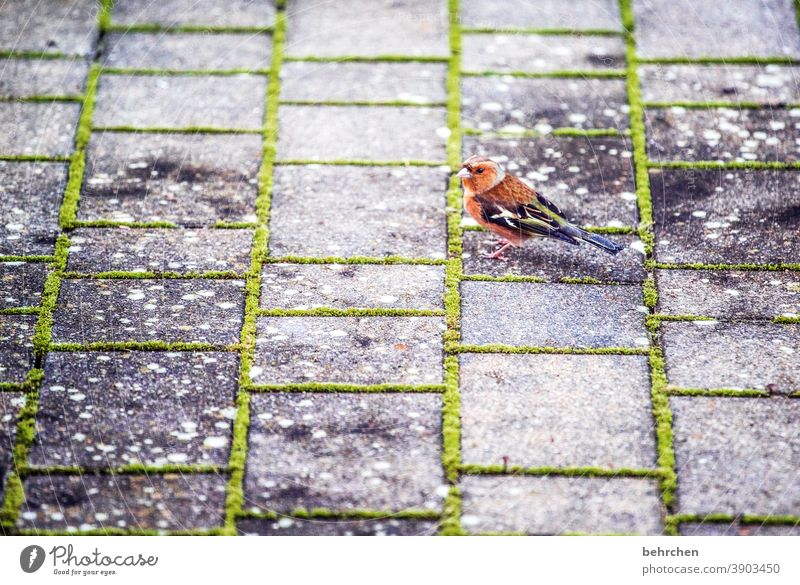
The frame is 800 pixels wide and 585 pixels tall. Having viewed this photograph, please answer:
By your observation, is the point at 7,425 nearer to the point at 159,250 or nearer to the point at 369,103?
the point at 159,250

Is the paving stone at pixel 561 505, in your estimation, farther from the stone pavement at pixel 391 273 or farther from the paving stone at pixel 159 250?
the paving stone at pixel 159 250

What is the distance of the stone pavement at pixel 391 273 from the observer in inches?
180

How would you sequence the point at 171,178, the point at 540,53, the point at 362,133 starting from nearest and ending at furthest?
the point at 171,178
the point at 362,133
the point at 540,53

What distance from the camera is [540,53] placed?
293 inches

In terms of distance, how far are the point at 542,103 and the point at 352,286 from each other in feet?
7.08

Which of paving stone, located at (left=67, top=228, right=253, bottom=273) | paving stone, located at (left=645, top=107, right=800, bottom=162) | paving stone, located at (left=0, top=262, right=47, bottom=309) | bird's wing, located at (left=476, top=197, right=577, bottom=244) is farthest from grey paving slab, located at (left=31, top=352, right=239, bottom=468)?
paving stone, located at (left=645, top=107, right=800, bottom=162)

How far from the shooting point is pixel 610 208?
6191 mm

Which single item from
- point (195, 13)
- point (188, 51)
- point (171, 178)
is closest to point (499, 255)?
point (171, 178)

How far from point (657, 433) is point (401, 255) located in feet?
5.74

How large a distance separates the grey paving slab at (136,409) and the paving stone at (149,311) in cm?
15

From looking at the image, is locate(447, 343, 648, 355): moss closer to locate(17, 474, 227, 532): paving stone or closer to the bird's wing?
the bird's wing

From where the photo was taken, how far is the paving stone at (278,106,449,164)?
660 cm

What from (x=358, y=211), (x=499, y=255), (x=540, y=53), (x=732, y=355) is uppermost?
(x=540, y=53)

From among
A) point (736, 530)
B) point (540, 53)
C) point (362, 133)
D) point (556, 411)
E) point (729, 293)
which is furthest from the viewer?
point (540, 53)
